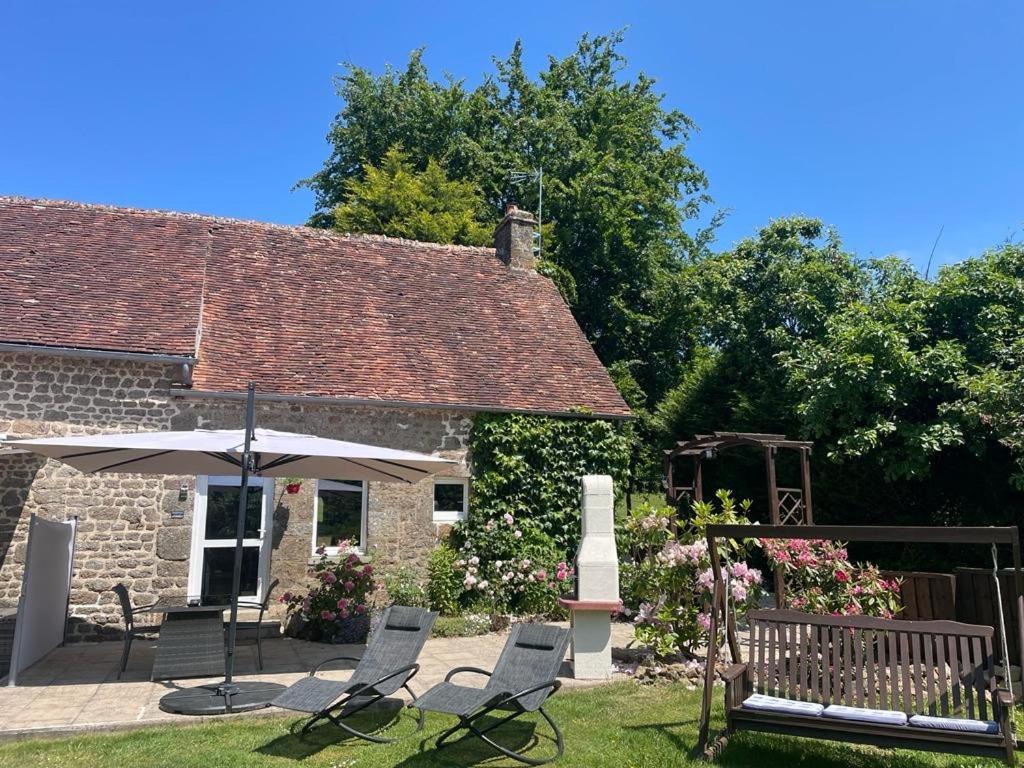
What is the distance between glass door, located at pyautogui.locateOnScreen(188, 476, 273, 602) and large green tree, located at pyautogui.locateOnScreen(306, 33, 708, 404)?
36.1 feet

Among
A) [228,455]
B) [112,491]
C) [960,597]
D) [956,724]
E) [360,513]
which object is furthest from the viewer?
[360,513]

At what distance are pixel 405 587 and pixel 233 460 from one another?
447cm

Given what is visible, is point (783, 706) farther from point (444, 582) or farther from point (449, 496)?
point (449, 496)

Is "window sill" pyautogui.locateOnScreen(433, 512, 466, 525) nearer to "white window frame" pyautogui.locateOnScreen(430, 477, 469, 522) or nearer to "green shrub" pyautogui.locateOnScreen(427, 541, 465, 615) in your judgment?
"white window frame" pyautogui.locateOnScreen(430, 477, 469, 522)

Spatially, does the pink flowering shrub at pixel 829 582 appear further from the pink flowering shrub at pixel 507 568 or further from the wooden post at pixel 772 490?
the pink flowering shrub at pixel 507 568

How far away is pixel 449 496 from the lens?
1200cm

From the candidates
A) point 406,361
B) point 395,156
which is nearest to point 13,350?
point 406,361

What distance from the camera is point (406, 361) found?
12438 millimetres

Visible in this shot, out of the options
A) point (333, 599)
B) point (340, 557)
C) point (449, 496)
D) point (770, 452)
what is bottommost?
point (333, 599)

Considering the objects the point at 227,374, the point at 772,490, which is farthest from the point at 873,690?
the point at 227,374

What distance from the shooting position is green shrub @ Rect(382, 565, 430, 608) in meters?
11.0

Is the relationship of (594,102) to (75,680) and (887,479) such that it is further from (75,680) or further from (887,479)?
(75,680)

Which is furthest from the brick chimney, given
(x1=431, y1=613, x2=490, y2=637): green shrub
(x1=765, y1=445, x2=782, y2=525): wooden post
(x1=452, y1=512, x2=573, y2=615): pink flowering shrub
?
(x1=431, y1=613, x2=490, y2=637): green shrub

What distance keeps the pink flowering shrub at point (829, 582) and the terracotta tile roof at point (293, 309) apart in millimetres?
4982
